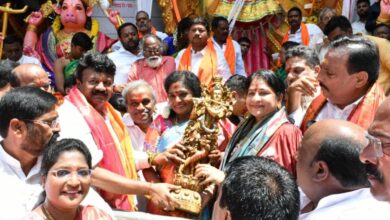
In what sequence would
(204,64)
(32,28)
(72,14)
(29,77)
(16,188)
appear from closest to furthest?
(16,188)
(29,77)
(204,64)
(72,14)
(32,28)

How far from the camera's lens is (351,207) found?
1.69m

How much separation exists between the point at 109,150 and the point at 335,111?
1.07 metres

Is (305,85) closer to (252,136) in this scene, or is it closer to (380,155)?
(252,136)

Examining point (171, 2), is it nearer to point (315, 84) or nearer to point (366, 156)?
point (315, 84)

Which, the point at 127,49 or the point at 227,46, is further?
the point at 127,49

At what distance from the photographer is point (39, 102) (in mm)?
2416

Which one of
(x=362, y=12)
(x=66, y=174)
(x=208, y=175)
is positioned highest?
(x=362, y=12)

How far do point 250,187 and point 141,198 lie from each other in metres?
1.52

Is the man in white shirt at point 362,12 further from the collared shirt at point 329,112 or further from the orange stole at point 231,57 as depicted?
the collared shirt at point 329,112

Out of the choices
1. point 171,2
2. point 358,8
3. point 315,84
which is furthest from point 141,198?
point 171,2

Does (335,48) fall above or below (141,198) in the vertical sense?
above

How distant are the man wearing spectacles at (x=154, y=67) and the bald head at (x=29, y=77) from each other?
7.06 feet

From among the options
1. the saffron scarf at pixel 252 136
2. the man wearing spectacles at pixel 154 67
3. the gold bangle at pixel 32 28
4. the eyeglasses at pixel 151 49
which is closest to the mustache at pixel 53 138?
the saffron scarf at pixel 252 136

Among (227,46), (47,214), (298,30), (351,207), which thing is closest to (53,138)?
(47,214)
